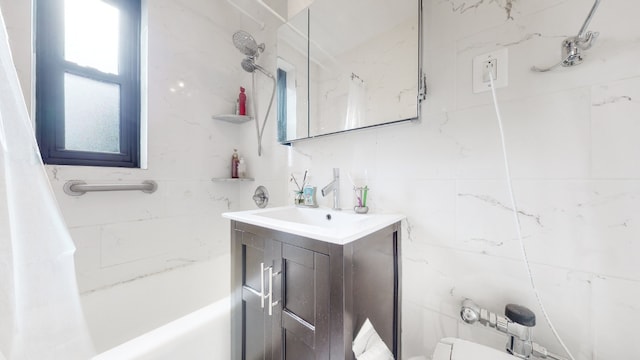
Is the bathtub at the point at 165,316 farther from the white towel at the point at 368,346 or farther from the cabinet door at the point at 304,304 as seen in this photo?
the white towel at the point at 368,346

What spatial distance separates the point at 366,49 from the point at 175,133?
132cm

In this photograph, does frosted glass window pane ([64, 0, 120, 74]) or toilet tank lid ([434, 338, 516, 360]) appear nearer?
toilet tank lid ([434, 338, 516, 360])

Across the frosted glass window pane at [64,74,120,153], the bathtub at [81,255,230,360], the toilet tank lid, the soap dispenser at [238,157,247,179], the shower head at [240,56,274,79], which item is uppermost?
the shower head at [240,56,274,79]

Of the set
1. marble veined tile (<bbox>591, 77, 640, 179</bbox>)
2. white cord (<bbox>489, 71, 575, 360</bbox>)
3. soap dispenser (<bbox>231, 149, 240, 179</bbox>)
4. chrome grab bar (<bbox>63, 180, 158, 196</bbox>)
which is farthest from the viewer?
soap dispenser (<bbox>231, 149, 240, 179</bbox>)

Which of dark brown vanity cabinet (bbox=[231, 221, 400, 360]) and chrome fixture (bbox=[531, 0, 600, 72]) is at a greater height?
chrome fixture (bbox=[531, 0, 600, 72])

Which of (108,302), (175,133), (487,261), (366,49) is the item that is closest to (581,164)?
(487,261)

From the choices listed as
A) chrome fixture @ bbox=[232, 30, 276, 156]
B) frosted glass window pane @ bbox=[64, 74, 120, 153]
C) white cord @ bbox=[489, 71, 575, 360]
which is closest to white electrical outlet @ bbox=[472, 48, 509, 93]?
white cord @ bbox=[489, 71, 575, 360]

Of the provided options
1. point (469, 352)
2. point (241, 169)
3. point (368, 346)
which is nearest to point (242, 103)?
point (241, 169)

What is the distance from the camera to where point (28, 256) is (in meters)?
0.53

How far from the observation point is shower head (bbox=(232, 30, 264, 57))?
59.0 inches

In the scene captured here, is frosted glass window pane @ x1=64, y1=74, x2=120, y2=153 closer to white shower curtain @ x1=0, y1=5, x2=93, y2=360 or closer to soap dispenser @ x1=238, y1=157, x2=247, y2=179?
soap dispenser @ x1=238, y1=157, x2=247, y2=179

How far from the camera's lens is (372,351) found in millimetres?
774

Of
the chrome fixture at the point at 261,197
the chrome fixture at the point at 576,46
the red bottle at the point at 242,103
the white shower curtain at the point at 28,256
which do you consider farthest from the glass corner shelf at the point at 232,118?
the chrome fixture at the point at 576,46

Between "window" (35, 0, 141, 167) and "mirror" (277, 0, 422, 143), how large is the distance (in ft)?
3.09
